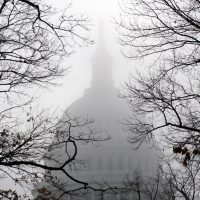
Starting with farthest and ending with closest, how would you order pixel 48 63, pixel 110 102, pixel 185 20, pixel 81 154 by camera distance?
pixel 110 102 < pixel 81 154 < pixel 48 63 < pixel 185 20

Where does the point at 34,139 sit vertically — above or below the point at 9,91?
below

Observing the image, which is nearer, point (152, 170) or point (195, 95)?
point (195, 95)

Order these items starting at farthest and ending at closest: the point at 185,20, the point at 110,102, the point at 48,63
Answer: the point at 110,102 < the point at 48,63 < the point at 185,20

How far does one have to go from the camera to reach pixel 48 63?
10.5 m

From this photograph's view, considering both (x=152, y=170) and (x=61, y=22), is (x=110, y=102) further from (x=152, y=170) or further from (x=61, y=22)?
(x=61, y=22)

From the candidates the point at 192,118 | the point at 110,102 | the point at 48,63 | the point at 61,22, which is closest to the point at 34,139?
the point at 48,63

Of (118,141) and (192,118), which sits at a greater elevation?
(118,141)

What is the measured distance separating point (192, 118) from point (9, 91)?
4.25 m

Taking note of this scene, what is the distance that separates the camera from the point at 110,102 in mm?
97000

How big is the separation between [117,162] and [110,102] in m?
13.7

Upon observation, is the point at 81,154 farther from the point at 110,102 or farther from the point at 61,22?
the point at 61,22

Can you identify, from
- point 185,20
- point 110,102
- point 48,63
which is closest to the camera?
point 185,20

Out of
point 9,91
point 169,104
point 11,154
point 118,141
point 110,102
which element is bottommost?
point 11,154

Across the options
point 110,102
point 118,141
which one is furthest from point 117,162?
point 110,102
